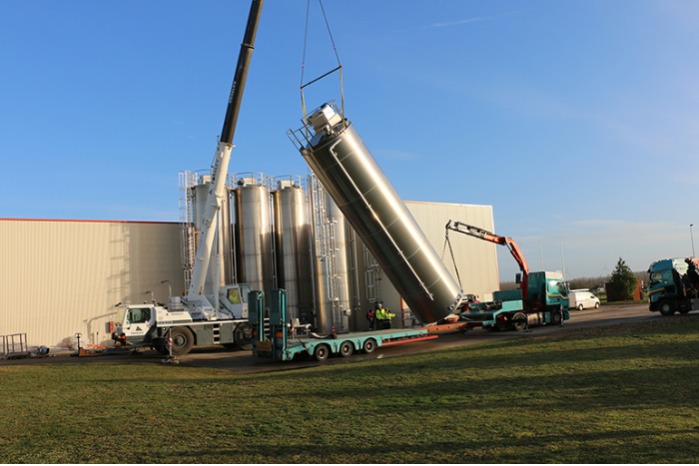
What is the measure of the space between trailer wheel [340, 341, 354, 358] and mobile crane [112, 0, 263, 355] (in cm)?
731

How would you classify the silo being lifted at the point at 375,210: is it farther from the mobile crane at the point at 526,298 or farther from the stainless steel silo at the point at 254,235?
the stainless steel silo at the point at 254,235

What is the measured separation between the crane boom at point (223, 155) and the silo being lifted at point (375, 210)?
559cm

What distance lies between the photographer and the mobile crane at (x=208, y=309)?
25.9 meters

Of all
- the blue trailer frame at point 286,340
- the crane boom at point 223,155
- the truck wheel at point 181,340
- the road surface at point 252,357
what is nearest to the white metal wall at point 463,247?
the road surface at point 252,357

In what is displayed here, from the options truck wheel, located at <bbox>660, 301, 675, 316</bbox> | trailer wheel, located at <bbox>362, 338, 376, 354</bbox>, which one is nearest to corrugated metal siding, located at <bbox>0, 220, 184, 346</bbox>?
trailer wheel, located at <bbox>362, 338, 376, 354</bbox>

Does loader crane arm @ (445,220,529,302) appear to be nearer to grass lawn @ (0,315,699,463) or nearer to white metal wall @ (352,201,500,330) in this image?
white metal wall @ (352,201,500,330)

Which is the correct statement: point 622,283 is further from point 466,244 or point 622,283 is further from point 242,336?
point 242,336

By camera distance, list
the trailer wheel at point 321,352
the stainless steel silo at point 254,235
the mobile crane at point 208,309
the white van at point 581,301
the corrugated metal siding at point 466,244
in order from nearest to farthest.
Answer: the trailer wheel at point 321,352 → the mobile crane at point 208,309 → the stainless steel silo at point 254,235 → the corrugated metal siding at point 466,244 → the white van at point 581,301

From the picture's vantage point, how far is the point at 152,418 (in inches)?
419

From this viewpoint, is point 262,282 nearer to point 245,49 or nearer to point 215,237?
point 215,237

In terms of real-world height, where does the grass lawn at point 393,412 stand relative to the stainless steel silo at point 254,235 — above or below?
below

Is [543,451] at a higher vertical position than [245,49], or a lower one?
lower

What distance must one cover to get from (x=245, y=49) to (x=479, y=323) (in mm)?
16240

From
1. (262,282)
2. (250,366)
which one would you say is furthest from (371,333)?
(262,282)
